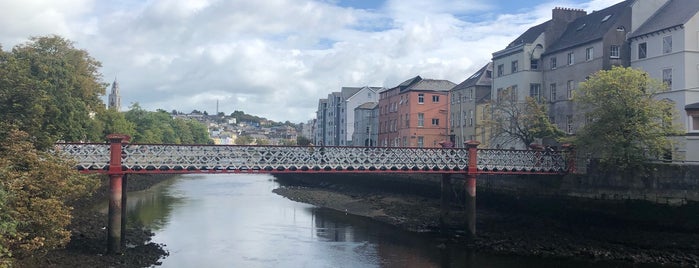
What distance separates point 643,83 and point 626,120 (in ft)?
10.2

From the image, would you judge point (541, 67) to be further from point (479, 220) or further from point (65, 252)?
point (65, 252)

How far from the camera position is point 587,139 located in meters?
A: 36.2

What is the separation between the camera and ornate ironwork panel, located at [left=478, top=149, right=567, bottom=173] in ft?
125

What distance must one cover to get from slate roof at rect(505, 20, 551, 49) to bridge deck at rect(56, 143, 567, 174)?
18905 millimetres

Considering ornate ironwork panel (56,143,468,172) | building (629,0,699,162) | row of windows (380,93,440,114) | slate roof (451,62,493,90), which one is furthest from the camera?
row of windows (380,93,440,114)

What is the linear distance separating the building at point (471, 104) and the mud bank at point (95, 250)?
35107 mm

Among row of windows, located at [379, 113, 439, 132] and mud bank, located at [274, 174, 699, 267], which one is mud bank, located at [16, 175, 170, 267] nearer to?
mud bank, located at [274, 174, 699, 267]

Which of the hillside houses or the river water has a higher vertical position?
the hillside houses

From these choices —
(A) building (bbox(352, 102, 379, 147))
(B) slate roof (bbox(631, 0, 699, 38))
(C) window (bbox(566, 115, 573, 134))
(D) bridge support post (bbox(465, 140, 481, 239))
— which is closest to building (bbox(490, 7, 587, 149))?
(C) window (bbox(566, 115, 573, 134))

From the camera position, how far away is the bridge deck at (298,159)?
1260 inches

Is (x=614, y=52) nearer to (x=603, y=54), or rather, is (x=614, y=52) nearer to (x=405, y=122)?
(x=603, y=54)

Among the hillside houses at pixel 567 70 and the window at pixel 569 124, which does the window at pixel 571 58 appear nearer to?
the hillside houses at pixel 567 70

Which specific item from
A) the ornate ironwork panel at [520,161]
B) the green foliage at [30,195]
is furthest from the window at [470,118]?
the green foliage at [30,195]

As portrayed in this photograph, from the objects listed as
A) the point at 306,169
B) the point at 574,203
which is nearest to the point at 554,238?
the point at 574,203
